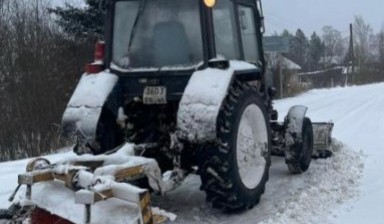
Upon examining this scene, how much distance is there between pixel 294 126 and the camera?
25.3 ft

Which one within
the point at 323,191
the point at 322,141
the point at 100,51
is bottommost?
the point at 323,191

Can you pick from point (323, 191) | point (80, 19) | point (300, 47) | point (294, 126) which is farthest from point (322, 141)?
point (300, 47)

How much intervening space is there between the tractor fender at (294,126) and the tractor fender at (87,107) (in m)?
2.57

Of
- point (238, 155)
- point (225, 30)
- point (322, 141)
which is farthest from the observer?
point (322, 141)

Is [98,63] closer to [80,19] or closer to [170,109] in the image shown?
[170,109]

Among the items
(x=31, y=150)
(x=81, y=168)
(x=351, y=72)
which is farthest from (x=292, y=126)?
(x=351, y=72)

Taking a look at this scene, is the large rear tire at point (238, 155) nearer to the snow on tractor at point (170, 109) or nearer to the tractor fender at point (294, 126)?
the snow on tractor at point (170, 109)

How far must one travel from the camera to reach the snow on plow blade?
8758 mm

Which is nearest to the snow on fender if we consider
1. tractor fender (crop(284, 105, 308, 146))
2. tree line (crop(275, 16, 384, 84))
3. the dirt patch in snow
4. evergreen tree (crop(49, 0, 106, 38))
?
the dirt patch in snow

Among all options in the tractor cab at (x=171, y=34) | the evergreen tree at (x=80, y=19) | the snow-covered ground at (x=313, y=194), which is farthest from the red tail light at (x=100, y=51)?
the evergreen tree at (x=80, y=19)

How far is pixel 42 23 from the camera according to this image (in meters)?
16.8

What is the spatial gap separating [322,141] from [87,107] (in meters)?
4.18

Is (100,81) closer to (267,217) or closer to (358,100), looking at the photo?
(267,217)

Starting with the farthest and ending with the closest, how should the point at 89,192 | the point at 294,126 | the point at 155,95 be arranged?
the point at 294,126, the point at 155,95, the point at 89,192
